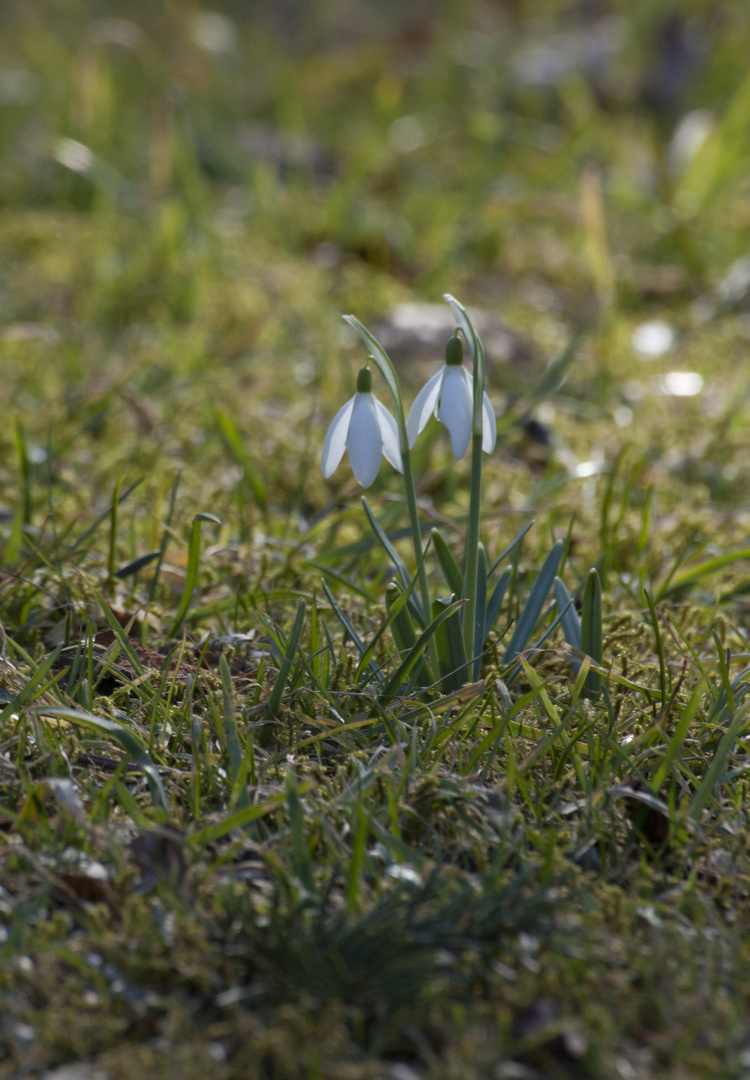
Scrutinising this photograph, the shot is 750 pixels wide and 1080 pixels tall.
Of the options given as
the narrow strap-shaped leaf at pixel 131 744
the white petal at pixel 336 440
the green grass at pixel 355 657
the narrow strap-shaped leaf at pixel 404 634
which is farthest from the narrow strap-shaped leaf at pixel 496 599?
the narrow strap-shaped leaf at pixel 131 744

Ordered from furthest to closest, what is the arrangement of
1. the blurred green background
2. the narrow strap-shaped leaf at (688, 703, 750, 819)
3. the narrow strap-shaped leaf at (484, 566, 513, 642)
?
the blurred green background
the narrow strap-shaped leaf at (484, 566, 513, 642)
the narrow strap-shaped leaf at (688, 703, 750, 819)

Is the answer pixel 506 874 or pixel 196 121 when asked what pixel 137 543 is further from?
pixel 196 121

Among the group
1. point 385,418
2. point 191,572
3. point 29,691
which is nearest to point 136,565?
point 191,572

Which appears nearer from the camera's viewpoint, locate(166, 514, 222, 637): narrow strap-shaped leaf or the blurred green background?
locate(166, 514, 222, 637): narrow strap-shaped leaf

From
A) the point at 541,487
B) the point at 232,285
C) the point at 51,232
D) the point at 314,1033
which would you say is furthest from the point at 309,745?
the point at 51,232

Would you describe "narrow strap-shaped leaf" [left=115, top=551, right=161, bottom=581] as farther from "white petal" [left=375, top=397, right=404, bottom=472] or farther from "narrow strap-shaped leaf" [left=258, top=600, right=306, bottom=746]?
"white petal" [left=375, top=397, right=404, bottom=472]

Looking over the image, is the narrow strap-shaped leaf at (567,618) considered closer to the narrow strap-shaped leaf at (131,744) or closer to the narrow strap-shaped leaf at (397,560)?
the narrow strap-shaped leaf at (397,560)

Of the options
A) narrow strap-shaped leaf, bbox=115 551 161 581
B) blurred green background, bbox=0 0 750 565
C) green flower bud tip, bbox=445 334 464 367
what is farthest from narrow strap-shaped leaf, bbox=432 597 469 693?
blurred green background, bbox=0 0 750 565
